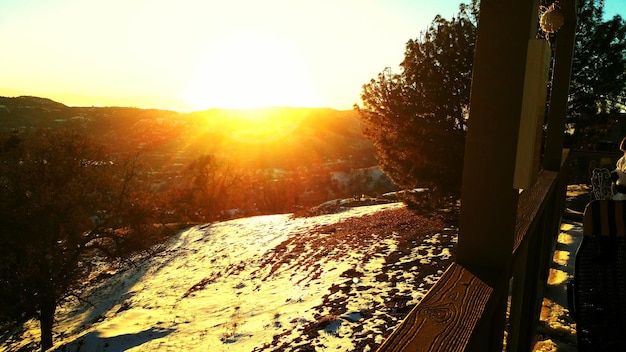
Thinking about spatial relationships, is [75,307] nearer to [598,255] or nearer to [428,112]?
[428,112]

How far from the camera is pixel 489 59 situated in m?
1.25

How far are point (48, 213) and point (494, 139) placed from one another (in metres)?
16.2

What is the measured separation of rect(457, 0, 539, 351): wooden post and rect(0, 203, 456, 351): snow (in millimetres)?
4920

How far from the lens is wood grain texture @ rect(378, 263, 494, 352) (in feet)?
3.22

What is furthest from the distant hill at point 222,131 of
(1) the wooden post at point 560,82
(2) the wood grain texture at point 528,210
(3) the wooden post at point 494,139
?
(3) the wooden post at point 494,139

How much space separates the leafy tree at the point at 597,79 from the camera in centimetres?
1344

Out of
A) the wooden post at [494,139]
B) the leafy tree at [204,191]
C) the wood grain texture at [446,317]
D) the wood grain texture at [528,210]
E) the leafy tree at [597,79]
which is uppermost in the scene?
the leafy tree at [597,79]

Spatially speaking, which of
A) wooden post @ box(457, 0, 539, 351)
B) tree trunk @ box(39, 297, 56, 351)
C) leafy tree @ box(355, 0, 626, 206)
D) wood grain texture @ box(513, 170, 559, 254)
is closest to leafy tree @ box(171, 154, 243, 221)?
tree trunk @ box(39, 297, 56, 351)

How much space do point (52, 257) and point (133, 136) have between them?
137290mm

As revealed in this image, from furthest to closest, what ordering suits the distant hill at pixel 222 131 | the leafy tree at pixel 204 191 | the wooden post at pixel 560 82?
1. the distant hill at pixel 222 131
2. the leafy tree at pixel 204 191
3. the wooden post at pixel 560 82

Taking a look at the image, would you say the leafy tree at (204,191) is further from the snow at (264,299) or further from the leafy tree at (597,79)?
the leafy tree at (597,79)

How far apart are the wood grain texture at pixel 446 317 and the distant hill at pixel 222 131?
349 ft

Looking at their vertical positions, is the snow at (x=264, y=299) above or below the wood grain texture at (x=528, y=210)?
below

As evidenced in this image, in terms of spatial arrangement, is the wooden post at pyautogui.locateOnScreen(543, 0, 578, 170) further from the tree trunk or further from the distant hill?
the distant hill
